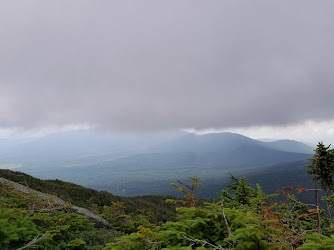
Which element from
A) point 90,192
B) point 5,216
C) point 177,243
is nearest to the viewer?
point 177,243

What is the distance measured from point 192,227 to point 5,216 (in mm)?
5740

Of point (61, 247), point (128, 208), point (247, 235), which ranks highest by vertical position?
point (247, 235)

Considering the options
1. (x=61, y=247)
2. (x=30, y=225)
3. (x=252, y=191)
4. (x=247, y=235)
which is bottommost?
(x=252, y=191)

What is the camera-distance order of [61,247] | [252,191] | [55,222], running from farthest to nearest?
[252,191], [55,222], [61,247]

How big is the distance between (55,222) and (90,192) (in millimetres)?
17772

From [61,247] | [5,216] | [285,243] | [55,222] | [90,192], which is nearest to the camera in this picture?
[285,243]

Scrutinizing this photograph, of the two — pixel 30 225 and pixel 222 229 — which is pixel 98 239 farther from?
pixel 222 229

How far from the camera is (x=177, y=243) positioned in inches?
156

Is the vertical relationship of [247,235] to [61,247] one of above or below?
above

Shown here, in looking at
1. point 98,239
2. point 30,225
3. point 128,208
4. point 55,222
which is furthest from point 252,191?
point 30,225

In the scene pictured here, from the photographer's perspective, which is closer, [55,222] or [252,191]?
[55,222]

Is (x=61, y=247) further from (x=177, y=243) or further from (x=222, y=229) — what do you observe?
(x=222, y=229)

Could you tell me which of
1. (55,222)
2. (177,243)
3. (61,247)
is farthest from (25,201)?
(177,243)

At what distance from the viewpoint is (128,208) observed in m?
23.9
